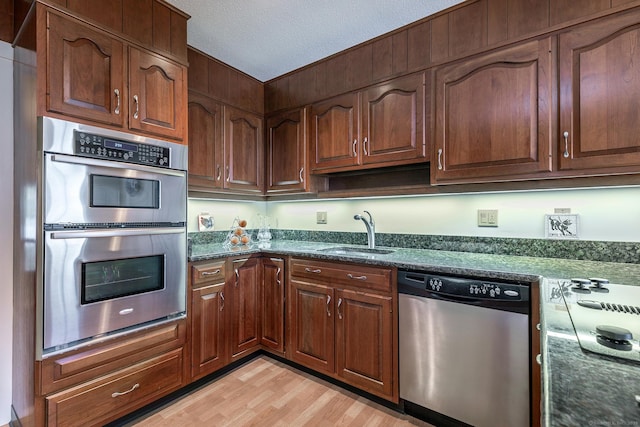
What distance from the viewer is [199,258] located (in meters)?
1.98

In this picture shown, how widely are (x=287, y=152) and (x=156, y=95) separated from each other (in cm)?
115

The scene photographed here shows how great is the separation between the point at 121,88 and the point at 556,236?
2.65 metres

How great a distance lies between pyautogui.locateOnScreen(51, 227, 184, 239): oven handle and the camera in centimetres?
138

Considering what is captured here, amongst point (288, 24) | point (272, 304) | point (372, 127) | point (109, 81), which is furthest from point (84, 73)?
point (272, 304)

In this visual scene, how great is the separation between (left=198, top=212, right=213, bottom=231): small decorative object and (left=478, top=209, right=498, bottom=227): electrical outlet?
2.19 meters

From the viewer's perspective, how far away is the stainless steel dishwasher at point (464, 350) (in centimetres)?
138

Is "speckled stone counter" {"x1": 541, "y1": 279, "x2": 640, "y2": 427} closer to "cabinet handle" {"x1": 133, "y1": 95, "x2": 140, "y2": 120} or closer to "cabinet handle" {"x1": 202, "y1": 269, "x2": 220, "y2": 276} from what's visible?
"cabinet handle" {"x1": 202, "y1": 269, "x2": 220, "y2": 276}

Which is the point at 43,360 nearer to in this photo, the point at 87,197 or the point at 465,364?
the point at 87,197

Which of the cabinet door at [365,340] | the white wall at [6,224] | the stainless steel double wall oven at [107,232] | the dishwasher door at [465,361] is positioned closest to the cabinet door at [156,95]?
the stainless steel double wall oven at [107,232]

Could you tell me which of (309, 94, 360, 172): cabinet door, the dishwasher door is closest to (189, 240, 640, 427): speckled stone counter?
the dishwasher door

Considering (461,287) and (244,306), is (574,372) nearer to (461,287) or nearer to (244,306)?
(461,287)

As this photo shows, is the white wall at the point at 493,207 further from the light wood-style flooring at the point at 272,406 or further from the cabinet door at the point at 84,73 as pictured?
the cabinet door at the point at 84,73

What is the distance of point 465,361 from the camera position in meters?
1.51

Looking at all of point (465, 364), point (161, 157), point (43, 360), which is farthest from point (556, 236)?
point (43, 360)
